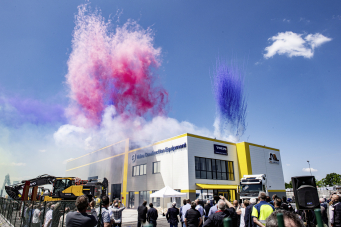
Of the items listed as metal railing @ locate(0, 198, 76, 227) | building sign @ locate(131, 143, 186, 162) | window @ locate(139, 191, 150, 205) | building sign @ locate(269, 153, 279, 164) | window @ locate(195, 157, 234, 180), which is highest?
building sign @ locate(131, 143, 186, 162)

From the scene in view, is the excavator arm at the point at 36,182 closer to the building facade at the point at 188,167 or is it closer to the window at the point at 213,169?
the building facade at the point at 188,167

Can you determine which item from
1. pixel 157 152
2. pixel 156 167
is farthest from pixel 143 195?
pixel 157 152

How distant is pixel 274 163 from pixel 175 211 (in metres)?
30.5

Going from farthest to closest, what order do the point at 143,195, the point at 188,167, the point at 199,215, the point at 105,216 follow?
the point at 143,195, the point at 188,167, the point at 199,215, the point at 105,216

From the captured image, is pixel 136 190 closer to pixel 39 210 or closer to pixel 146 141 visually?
pixel 146 141

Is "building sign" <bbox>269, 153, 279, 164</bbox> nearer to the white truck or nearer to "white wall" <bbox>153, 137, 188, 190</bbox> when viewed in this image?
the white truck

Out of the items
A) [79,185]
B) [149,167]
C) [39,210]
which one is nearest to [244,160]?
[149,167]

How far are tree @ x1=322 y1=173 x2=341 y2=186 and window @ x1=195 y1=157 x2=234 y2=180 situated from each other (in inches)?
3499

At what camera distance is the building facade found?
2605 cm

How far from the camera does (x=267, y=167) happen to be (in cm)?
3366

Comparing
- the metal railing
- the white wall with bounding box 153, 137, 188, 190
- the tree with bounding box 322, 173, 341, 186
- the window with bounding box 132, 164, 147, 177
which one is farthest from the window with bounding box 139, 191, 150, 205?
the tree with bounding box 322, 173, 341, 186

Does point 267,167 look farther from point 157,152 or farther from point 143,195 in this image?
point 143,195

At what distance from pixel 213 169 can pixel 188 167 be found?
15.3ft

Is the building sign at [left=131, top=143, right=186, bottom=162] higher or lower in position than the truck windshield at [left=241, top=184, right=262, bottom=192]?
higher
